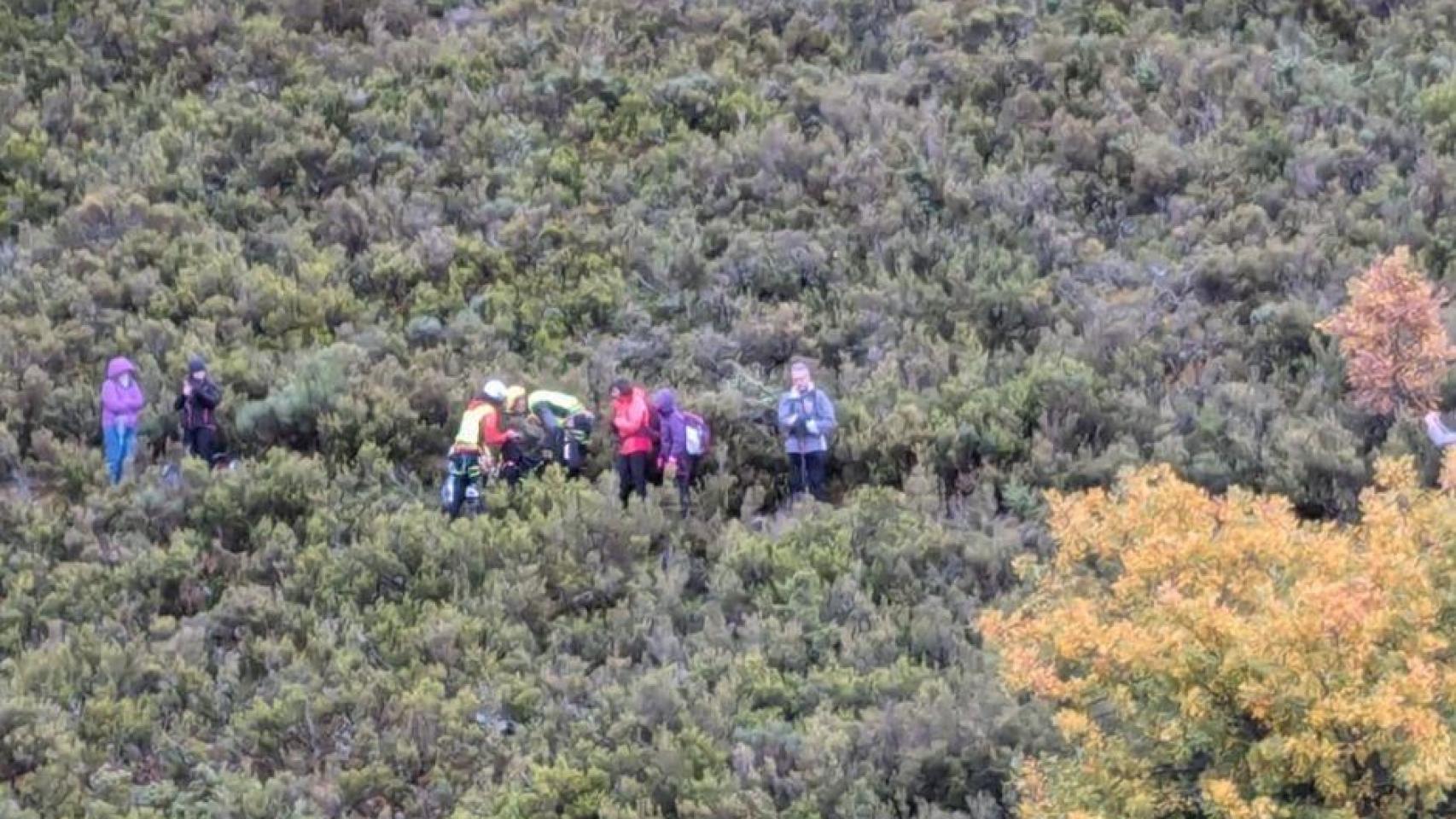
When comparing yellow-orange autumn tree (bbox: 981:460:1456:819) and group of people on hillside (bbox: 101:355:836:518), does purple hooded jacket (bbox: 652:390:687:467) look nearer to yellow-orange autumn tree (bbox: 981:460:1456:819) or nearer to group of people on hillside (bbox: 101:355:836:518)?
group of people on hillside (bbox: 101:355:836:518)

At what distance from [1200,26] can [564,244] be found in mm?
9133

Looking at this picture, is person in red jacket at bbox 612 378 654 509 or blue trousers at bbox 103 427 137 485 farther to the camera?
blue trousers at bbox 103 427 137 485

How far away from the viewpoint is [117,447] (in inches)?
680

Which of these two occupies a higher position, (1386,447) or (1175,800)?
(1175,800)

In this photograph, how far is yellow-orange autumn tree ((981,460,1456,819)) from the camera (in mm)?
9336

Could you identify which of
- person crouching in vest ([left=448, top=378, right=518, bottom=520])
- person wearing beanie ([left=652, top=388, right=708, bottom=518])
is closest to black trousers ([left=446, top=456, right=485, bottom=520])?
person crouching in vest ([left=448, top=378, right=518, bottom=520])

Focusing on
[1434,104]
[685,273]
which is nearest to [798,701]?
[685,273]

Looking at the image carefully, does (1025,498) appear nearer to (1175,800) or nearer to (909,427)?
(909,427)

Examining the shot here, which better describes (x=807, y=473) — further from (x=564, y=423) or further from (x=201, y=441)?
(x=201, y=441)

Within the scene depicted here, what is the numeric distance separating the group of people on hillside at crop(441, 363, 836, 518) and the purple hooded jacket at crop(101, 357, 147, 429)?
2.72m

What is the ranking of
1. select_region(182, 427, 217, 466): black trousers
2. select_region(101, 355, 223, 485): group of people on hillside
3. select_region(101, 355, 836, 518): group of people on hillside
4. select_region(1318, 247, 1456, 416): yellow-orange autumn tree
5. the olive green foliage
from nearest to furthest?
the olive green foliage → select_region(1318, 247, 1456, 416): yellow-orange autumn tree → select_region(101, 355, 836, 518): group of people on hillside → select_region(101, 355, 223, 485): group of people on hillside → select_region(182, 427, 217, 466): black trousers

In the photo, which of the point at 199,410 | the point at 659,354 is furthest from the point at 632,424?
the point at 199,410

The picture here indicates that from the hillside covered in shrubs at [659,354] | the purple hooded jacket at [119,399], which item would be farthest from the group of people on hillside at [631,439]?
the purple hooded jacket at [119,399]

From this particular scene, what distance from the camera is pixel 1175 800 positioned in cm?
986
